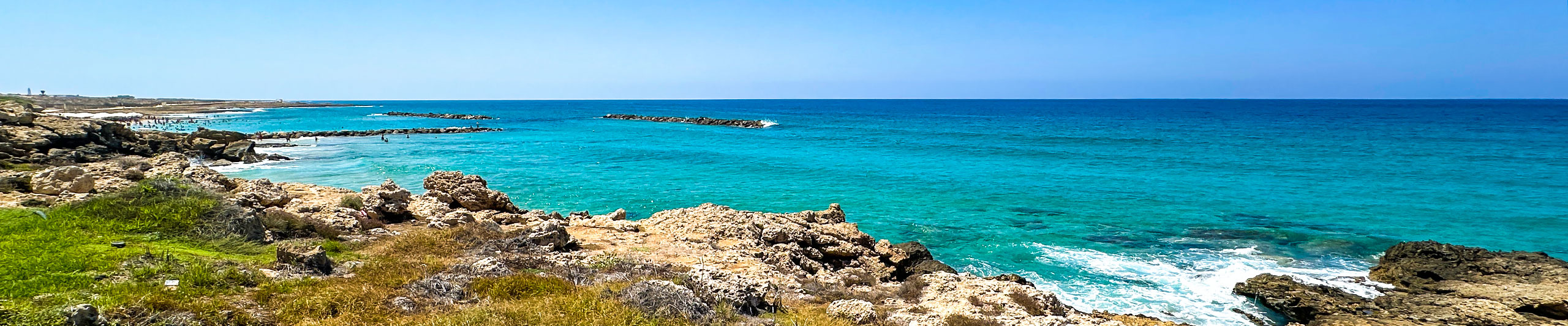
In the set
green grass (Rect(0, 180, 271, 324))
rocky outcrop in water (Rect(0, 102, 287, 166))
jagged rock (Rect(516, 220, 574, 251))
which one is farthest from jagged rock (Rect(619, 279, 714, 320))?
rocky outcrop in water (Rect(0, 102, 287, 166))

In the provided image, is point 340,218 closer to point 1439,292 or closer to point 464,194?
point 464,194

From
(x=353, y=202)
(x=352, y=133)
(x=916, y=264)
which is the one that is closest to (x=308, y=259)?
(x=353, y=202)

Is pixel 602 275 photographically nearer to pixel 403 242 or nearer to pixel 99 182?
pixel 403 242

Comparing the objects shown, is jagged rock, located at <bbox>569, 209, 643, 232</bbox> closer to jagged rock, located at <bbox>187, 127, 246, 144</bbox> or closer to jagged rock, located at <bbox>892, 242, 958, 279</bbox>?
jagged rock, located at <bbox>892, 242, 958, 279</bbox>

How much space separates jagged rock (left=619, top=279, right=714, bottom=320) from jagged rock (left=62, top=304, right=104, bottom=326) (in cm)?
430

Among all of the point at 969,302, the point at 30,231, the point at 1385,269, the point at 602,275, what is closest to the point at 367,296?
the point at 602,275

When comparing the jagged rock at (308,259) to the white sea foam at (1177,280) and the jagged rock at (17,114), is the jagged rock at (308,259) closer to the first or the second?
the white sea foam at (1177,280)

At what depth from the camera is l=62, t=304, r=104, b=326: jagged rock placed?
5293 mm

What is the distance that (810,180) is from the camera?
28516 mm

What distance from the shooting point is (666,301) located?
6.85 metres

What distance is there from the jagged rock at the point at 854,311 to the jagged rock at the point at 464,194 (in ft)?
29.8

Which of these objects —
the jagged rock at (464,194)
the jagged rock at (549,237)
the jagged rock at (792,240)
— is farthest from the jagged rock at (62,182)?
the jagged rock at (792,240)

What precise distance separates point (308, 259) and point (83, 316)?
A: 252 cm

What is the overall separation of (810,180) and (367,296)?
22312 mm
